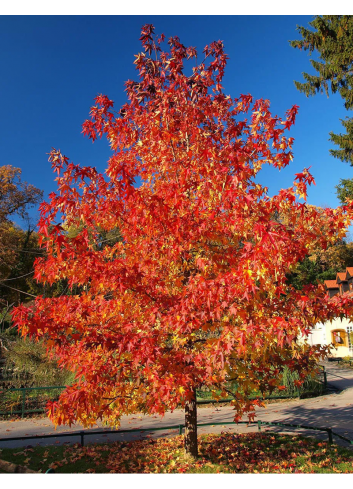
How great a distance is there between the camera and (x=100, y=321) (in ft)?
15.0

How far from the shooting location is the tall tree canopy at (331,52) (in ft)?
44.5

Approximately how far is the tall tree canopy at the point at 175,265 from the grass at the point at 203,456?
52cm

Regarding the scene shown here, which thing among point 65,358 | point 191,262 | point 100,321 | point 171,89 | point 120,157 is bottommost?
point 65,358

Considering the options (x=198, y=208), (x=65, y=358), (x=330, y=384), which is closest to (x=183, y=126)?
(x=198, y=208)

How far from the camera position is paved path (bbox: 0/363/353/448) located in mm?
7828

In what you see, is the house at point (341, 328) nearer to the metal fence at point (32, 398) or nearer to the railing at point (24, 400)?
the metal fence at point (32, 398)

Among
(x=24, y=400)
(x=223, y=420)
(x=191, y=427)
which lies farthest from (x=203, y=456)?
(x=24, y=400)

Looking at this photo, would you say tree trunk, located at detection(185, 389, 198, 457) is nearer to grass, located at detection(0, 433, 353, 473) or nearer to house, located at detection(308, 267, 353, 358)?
grass, located at detection(0, 433, 353, 473)

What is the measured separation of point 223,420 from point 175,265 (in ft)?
20.0

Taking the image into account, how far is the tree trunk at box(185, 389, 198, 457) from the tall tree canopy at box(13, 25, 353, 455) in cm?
2

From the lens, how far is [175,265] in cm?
508

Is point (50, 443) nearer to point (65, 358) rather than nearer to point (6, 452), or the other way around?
point (6, 452)

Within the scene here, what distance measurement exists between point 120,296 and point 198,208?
60.9 inches

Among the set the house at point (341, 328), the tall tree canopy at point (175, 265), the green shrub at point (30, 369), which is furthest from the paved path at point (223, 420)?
the house at point (341, 328)
